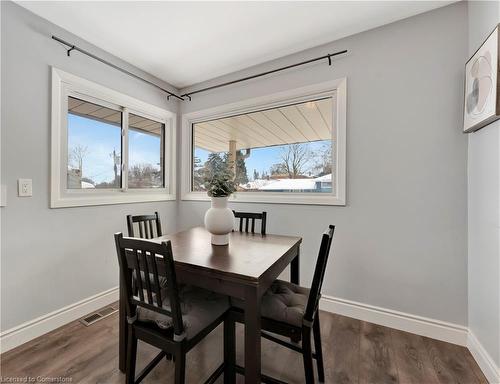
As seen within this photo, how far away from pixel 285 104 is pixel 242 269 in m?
1.97

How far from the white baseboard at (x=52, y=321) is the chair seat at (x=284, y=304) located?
1.64m

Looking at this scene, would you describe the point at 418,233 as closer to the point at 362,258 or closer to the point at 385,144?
the point at 362,258

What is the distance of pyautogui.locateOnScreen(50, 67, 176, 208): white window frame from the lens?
6.46ft

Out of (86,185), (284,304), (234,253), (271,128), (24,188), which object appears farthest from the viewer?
(271,128)

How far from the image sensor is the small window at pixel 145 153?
8.98ft

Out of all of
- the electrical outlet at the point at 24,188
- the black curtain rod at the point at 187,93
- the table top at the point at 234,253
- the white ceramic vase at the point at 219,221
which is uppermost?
the black curtain rod at the point at 187,93

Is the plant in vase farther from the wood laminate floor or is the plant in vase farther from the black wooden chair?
the wood laminate floor

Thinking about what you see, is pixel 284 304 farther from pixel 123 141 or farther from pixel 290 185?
pixel 123 141

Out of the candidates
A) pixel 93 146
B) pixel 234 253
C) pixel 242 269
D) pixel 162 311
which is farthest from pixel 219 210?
pixel 93 146

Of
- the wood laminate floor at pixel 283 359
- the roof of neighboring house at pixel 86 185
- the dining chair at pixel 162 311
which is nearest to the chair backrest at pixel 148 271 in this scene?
the dining chair at pixel 162 311

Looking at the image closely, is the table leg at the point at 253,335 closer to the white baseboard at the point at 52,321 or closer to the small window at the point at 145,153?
the white baseboard at the point at 52,321

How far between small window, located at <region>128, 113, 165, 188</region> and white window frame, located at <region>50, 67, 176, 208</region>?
0.21ft

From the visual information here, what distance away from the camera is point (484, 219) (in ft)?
4.99

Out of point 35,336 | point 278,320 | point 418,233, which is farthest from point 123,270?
point 418,233
